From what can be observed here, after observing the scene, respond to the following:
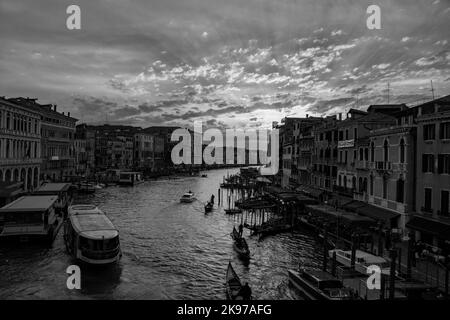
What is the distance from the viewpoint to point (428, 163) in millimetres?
24719

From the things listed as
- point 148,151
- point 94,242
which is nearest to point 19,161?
point 94,242

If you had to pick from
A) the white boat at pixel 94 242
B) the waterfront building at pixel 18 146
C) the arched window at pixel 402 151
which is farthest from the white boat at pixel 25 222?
the arched window at pixel 402 151

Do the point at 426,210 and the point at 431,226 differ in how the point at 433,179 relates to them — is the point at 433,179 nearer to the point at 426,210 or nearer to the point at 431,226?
the point at 426,210

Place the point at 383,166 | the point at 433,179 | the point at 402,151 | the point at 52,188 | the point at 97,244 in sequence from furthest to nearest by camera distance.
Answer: the point at 52,188, the point at 383,166, the point at 402,151, the point at 433,179, the point at 97,244

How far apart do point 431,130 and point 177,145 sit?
158101 mm

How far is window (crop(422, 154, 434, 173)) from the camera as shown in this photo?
79.9 ft

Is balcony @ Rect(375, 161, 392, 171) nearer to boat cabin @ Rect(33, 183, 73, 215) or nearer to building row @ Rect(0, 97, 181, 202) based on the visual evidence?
boat cabin @ Rect(33, 183, 73, 215)

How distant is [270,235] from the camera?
113 ft

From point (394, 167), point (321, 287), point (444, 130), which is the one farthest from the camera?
point (394, 167)

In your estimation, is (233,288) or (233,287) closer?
(233,288)

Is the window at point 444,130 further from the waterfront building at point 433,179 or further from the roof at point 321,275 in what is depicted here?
the roof at point 321,275

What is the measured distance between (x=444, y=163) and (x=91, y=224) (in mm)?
21307
